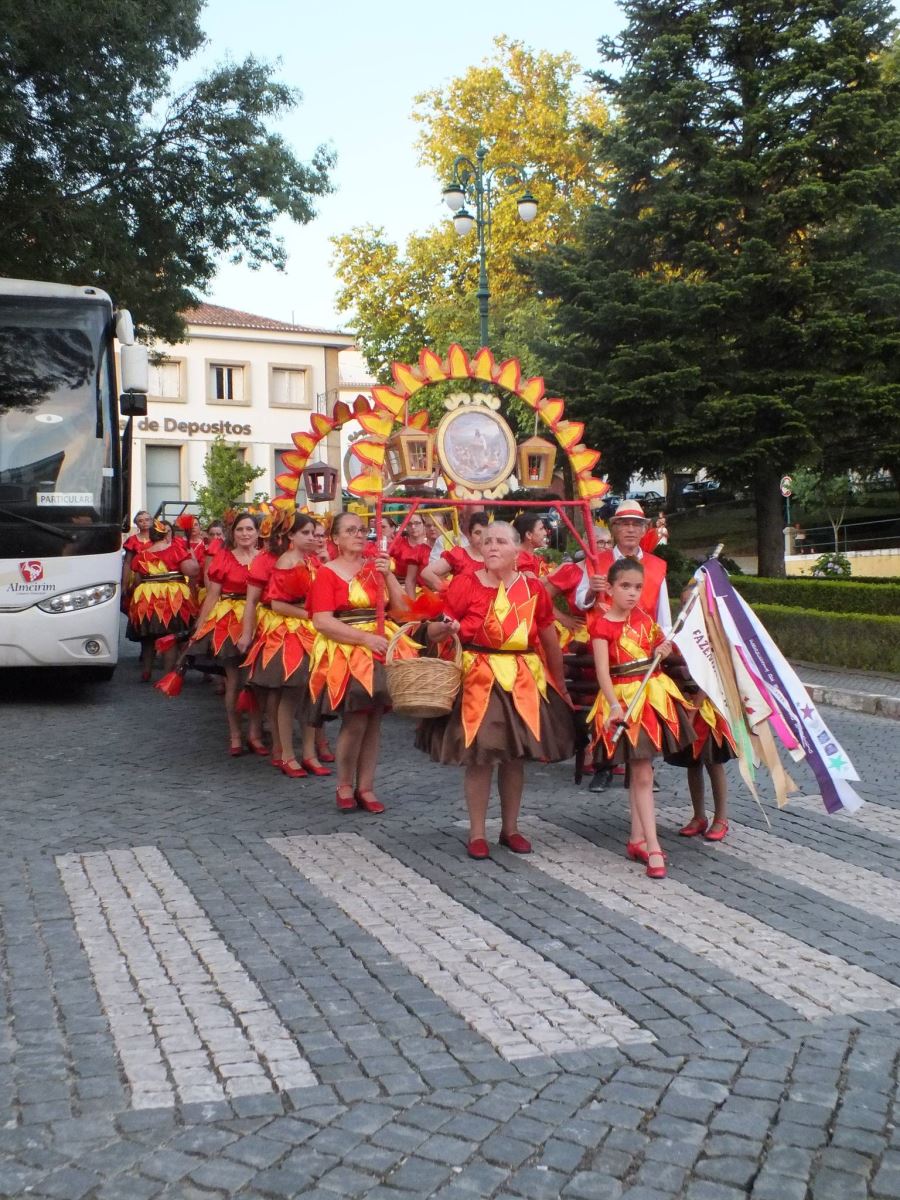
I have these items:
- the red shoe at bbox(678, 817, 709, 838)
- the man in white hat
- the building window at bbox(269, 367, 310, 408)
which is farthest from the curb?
the building window at bbox(269, 367, 310, 408)

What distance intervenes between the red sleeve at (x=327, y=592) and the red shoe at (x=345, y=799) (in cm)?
107

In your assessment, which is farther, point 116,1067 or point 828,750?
point 828,750

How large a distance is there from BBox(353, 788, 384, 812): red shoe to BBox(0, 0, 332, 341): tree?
10797mm

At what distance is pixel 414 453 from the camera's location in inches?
364

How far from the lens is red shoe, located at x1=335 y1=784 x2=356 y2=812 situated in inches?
333

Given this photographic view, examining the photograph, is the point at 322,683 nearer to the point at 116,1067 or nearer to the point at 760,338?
the point at 116,1067

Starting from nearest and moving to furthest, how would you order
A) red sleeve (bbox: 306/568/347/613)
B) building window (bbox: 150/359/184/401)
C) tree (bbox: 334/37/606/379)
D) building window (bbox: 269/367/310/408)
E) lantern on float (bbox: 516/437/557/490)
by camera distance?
red sleeve (bbox: 306/568/347/613) → lantern on float (bbox: 516/437/557/490) → tree (bbox: 334/37/606/379) → building window (bbox: 150/359/184/401) → building window (bbox: 269/367/310/408)

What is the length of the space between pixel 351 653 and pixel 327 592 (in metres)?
0.39

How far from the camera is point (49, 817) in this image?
331 inches

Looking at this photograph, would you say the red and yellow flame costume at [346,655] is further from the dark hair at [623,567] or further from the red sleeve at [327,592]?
the dark hair at [623,567]

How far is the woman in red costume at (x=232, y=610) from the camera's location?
10.8 meters

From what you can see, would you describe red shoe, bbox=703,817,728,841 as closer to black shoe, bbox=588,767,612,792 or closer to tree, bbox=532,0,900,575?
black shoe, bbox=588,767,612,792

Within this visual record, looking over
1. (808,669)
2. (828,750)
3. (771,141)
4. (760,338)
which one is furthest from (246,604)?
(771,141)

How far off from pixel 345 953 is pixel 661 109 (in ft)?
69.3
